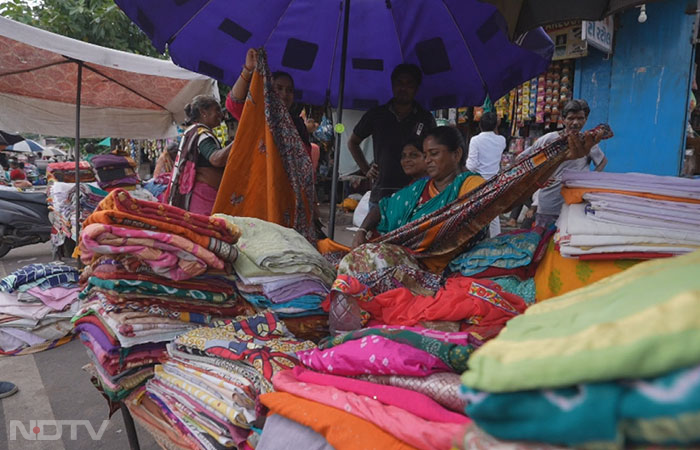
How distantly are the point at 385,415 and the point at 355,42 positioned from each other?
130 inches

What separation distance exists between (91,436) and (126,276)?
4.95 ft

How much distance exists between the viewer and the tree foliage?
823cm

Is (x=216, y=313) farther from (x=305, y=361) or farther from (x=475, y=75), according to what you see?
(x=475, y=75)

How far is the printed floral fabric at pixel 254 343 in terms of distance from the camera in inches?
52.0

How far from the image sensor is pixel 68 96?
5.08 metres

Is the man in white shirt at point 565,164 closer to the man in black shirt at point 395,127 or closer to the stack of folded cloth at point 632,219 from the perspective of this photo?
the man in black shirt at point 395,127

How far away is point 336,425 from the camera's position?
3.20 feet

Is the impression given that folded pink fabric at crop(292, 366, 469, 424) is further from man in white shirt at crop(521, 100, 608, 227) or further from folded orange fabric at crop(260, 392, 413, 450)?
man in white shirt at crop(521, 100, 608, 227)

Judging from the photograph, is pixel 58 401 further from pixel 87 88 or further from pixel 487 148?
pixel 487 148

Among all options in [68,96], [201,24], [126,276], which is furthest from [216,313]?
[68,96]

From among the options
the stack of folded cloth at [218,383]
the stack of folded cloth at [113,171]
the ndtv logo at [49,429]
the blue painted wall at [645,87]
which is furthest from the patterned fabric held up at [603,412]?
the blue painted wall at [645,87]

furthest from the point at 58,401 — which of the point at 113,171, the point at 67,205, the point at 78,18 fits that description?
the point at 78,18

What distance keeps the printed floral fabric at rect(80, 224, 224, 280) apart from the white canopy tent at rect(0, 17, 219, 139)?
2.63 m

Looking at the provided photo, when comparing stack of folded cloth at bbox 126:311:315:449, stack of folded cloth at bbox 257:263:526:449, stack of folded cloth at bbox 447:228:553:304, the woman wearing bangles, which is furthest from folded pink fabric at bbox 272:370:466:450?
the woman wearing bangles
